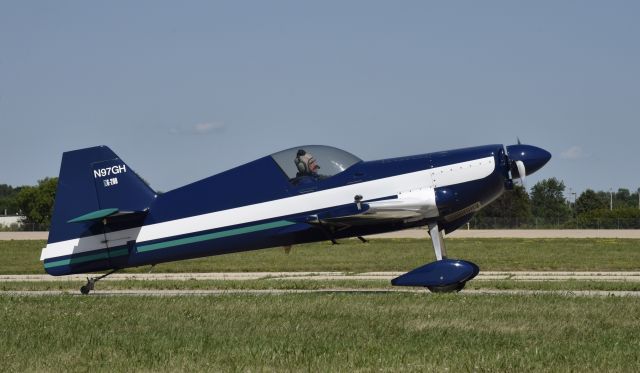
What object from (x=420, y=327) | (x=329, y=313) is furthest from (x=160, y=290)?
(x=420, y=327)

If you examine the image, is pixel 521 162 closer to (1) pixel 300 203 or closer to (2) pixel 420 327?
(1) pixel 300 203

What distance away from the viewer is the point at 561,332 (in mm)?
11891

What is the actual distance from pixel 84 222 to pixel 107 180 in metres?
0.86

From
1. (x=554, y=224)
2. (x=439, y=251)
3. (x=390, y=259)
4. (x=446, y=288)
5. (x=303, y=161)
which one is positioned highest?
(x=554, y=224)

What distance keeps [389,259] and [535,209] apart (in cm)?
10271

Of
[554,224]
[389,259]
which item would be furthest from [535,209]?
[389,259]

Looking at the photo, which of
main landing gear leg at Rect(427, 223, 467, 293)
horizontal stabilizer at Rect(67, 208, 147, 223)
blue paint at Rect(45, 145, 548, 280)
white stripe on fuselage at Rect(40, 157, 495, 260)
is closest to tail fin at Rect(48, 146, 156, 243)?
blue paint at Rect(45, 145, 548, 280)

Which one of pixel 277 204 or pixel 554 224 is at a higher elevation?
pixel 554 224

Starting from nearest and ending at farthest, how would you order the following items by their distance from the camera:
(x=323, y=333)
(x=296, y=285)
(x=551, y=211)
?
1. (x=323, y=333)
2. (x=296, y=285)
3. (x=551, y=211)

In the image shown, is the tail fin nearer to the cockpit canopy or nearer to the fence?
the cockpit canopy

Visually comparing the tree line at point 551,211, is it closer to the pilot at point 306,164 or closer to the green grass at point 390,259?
the green grass at point 390,259

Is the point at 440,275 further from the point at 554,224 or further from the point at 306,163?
the point at 554,224

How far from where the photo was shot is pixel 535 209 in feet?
443

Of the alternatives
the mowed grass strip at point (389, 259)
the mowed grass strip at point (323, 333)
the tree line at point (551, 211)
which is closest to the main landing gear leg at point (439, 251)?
the mowed grass strip at point (323, 333)
